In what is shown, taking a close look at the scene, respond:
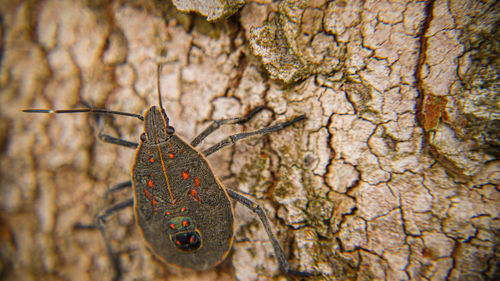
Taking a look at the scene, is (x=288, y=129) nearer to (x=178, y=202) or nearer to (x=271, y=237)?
(x=271, y=237)

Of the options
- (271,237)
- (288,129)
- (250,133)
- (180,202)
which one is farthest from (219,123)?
(271,237)

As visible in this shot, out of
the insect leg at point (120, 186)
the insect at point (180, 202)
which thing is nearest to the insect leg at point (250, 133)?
the insect at point (180, 202)

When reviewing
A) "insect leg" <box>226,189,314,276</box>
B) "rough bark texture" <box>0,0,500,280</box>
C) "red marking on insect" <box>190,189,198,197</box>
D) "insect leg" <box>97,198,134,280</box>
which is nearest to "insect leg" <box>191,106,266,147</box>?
"rough bark texture" <box>0,0,500,280</box>

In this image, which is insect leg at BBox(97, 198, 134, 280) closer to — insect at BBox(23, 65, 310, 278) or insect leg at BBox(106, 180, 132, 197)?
insect leg at BBox(106, 180, 132, 197)

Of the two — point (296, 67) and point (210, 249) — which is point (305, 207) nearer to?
point (210, 249)

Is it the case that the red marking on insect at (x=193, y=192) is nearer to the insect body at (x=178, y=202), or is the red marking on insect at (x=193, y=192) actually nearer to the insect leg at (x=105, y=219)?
the insect body at (x=178, y=202)

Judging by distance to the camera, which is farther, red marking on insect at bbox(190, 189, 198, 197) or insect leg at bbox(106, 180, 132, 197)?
insect leg at bbox(106, 180, 132, 197)

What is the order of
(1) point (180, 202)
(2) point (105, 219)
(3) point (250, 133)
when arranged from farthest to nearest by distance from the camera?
1. (2) point (105, 219)
2. (3) point (250, 133)
3. (1) point (180, 202)
